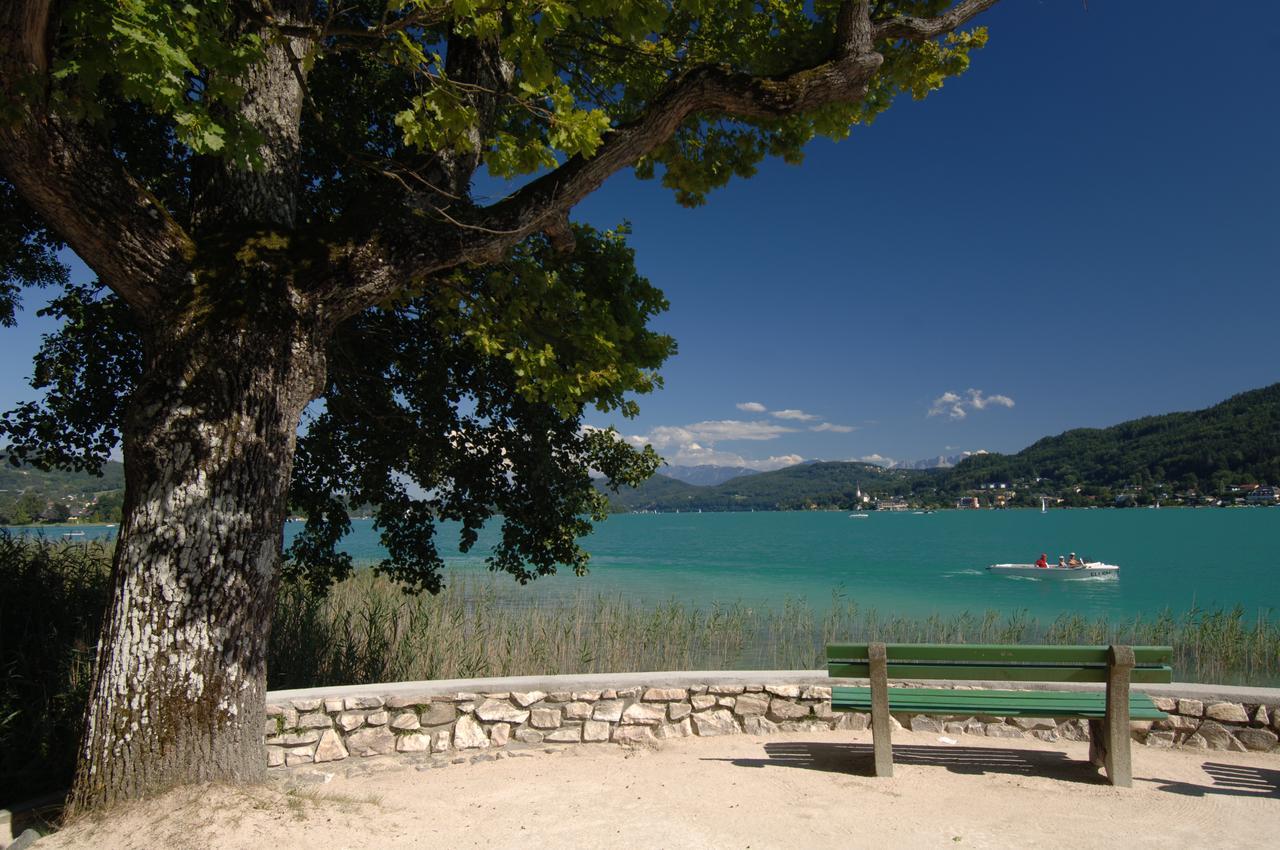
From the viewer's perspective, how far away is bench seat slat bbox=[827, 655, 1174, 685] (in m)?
4.14

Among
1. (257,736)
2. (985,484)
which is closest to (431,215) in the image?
(257,736)

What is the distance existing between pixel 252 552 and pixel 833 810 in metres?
3.21

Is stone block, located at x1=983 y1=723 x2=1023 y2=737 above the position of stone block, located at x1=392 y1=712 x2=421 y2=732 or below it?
below

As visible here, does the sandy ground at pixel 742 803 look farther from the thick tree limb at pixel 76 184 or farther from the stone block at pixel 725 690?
the thick tree limb at pixel 76 184

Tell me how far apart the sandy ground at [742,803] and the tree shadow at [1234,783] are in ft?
0.04

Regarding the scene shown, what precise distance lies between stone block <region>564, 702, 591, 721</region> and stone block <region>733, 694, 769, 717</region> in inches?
39.8

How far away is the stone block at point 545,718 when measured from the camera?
500 cm

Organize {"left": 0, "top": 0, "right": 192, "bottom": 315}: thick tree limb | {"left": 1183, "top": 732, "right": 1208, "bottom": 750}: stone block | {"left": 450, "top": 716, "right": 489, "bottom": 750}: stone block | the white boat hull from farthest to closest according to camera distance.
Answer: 1. the white boat hull
2. {"left": 450, "top": 716, "right": 489, "bottom": 750}: stone block
3. {"left": 1183, "top": 732, "right": 1208, "bottom": 750}: stone block
4. {"left": 0, "top": 0, "right": 192, "bottom": 315}: thick tree limb

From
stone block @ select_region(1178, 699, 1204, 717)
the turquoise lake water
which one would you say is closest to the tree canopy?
stone block @ select_region(1178, 699, 1204, 717)

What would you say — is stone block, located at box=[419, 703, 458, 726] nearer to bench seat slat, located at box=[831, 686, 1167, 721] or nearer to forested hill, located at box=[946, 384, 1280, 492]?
bench seat slat, located at box=[831, 686, 1167, 721]

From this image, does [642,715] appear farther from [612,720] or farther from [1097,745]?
[1097,745]

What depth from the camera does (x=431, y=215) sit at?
4.59 meters

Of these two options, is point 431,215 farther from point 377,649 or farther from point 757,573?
point 757,573

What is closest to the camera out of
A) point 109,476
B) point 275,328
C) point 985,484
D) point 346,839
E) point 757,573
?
point 346,839
